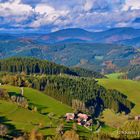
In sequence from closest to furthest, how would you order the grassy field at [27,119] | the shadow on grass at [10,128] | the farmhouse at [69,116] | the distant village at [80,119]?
the shadow on grass at [10,128] < the grassy field at [27,119] < the distant village at [80,119] < the farmhouse at [69,116]

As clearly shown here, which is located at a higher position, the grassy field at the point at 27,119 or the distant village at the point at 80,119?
the grassy field at the point at 27,119

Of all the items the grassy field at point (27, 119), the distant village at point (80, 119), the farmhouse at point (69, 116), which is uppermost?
the grassy field at point (27, 119)

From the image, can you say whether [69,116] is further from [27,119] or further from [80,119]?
[27,119]

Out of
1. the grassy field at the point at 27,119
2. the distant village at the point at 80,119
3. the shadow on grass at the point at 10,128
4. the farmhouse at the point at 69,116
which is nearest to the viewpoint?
the shadow on grass at the point at 10,128

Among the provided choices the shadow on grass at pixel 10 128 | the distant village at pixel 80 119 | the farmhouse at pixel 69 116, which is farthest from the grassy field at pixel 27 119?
the distant village at pixel 80 119

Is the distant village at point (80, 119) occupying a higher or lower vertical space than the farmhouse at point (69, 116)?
lower

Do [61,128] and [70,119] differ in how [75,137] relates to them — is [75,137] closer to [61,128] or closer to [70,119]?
[61,128]

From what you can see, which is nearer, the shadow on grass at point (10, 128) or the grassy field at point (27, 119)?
the shadow on grass at point (10, 128)

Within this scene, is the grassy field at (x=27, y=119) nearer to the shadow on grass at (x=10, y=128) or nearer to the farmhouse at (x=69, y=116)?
the shadow on grass at (x=10, y=128)

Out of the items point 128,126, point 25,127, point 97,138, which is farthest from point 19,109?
point 97,138

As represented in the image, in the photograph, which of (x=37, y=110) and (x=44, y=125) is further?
(x=37, y=110)

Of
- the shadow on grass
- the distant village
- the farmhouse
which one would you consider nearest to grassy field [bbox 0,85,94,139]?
the shadow on grass
